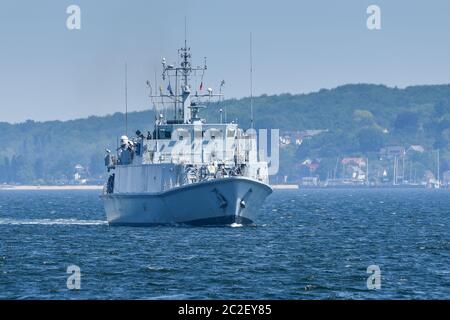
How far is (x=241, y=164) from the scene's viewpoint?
2793 inches

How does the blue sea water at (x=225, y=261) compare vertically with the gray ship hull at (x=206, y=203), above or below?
below

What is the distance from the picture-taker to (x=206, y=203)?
6875cm

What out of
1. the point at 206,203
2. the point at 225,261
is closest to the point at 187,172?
the point at 206,203

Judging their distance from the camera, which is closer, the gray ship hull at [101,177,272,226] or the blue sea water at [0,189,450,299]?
the blue sea water at [0,189,450,299]

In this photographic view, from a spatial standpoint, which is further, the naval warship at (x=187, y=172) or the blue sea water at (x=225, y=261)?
the naval warship at (x=187, y=172)

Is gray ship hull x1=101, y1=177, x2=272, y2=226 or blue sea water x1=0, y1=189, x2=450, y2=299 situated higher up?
gray ship hull x1=101, y1=177, x2=272, y2=226

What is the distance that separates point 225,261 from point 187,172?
57.5 ft

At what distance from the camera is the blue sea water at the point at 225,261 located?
42.4m

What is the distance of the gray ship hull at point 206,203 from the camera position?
6806 centimetres

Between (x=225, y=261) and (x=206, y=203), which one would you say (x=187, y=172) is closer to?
(x=206, y=203)

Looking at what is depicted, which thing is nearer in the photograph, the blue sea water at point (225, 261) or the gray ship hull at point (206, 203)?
the blue sea water at point (225, 261)

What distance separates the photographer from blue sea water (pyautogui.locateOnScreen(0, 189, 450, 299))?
4238 centimetres

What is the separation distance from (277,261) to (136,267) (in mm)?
6544
